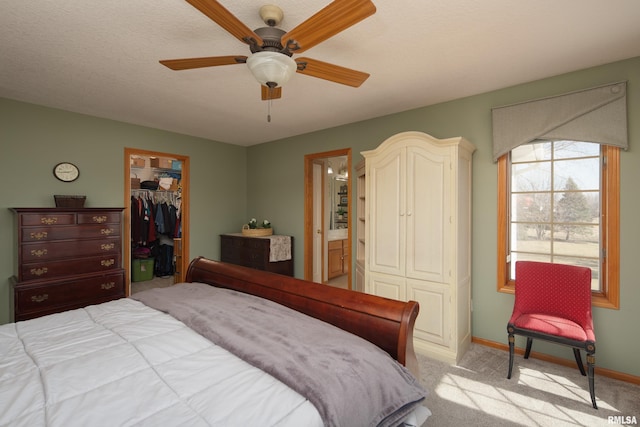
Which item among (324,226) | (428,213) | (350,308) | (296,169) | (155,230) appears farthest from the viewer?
(155,230)

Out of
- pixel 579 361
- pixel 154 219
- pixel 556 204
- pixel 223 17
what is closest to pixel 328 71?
pixel 223 17

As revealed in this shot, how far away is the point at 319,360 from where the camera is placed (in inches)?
49.5

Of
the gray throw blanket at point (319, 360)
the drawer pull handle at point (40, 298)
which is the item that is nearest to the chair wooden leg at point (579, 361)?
the gray throw blanket at point (319, 360)

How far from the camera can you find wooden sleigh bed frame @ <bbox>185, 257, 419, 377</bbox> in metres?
1.49

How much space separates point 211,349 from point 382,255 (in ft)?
6.85

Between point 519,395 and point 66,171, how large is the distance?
16.2 feet

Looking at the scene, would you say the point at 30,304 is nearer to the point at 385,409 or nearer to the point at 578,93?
the point at 385,409

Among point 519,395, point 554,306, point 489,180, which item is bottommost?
point 519,395

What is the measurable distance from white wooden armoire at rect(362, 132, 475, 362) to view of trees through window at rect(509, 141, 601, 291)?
46 centimetres

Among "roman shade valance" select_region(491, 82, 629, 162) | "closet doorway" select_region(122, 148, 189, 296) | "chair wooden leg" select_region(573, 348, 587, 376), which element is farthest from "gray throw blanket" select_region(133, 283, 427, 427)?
"closet doorway" select_region(122, 148, 189, 296)

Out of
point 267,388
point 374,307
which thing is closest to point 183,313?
point 267,388

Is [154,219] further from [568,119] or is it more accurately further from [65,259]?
[568,119]

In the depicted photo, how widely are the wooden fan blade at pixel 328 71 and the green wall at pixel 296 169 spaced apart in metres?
1.74

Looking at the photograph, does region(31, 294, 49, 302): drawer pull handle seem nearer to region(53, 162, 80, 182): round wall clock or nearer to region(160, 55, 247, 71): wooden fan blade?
region(53, 162, 80, 182): round wall clock
